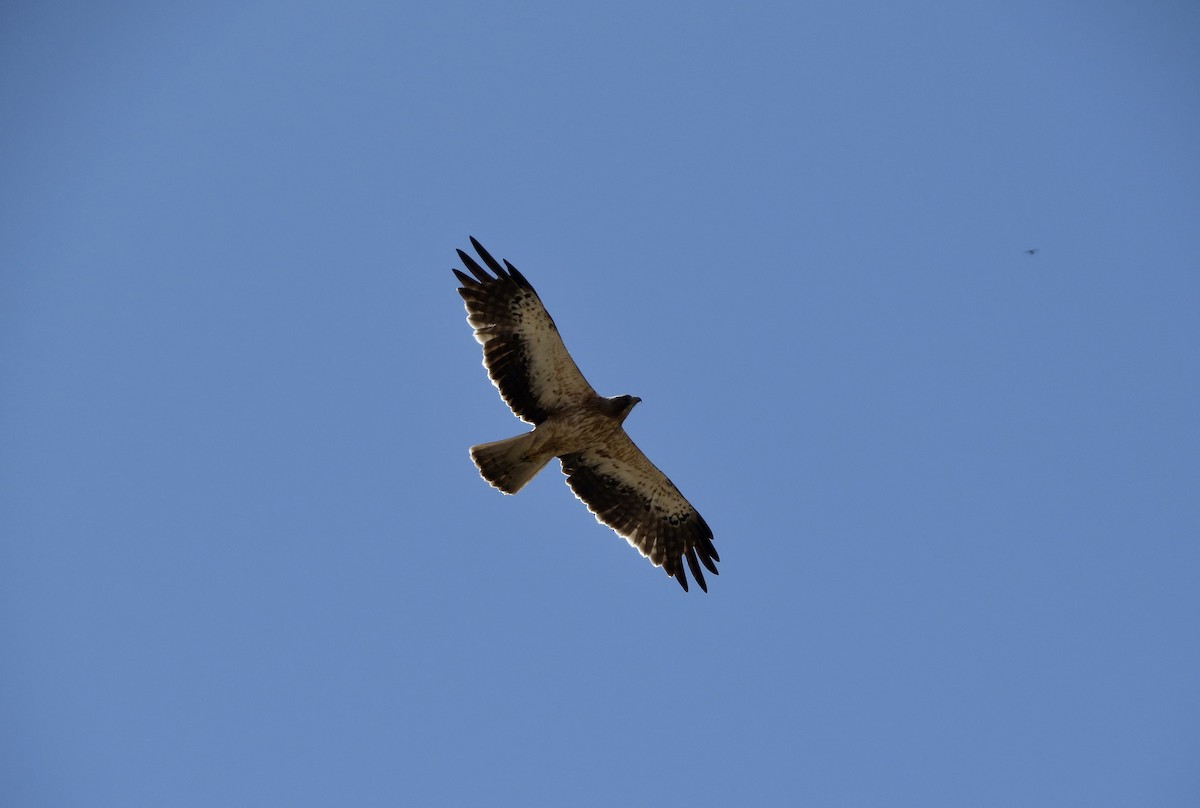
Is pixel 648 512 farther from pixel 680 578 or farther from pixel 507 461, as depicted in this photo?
pixel 507 461

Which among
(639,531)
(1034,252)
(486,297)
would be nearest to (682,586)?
(639,531)

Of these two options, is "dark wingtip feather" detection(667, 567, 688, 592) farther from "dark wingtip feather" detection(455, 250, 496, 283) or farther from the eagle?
"dark wingtip feather" detection(455, 250, 496, 283)

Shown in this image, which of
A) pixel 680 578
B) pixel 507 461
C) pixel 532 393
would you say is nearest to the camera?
pixel 507 461

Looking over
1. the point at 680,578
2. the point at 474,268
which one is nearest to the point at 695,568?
the point at 680,578

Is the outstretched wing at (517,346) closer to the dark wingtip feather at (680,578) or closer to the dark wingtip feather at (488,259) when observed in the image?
the dark wingtip feather at (488,259)

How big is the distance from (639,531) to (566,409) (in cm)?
201

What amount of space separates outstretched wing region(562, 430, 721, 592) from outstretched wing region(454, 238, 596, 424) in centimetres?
98

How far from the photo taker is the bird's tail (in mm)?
15430

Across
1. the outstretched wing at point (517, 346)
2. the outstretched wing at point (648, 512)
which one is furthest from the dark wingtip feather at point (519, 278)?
the outstretched wing at point (648, 512)

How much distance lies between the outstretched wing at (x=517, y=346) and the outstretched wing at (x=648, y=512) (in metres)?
0.98

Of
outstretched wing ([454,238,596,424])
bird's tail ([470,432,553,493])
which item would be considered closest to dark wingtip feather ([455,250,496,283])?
outstretched wing ([454,238,596,424])

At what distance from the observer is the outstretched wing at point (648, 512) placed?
1656cm

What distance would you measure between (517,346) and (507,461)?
1.31m

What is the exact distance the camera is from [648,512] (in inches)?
664
